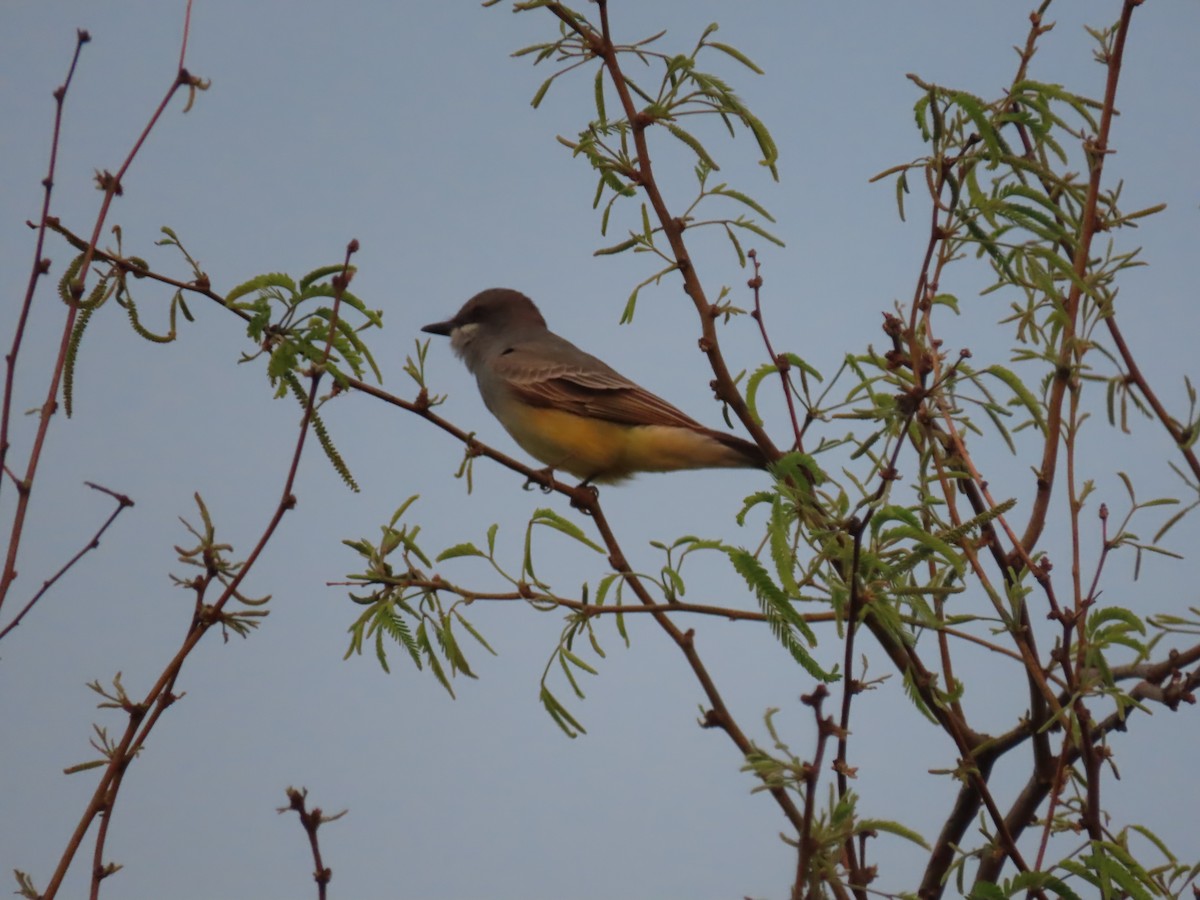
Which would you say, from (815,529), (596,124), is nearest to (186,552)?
(815,529)

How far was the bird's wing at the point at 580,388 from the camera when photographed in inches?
268

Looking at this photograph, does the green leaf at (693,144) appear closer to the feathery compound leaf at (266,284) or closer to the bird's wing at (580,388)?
the feathery compound leaf at (266,284)

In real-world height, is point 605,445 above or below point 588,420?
below

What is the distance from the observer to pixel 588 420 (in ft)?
22.7

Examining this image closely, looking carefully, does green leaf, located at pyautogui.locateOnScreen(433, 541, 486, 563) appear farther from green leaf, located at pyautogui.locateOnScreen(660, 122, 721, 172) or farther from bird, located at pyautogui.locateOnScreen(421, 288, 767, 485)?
bird, located at pyautogui.locateOnScreen(421, 288, 767, 485)

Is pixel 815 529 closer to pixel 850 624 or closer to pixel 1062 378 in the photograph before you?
pixel 850 624

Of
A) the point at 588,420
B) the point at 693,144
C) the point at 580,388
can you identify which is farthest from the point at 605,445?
the point at 693,144

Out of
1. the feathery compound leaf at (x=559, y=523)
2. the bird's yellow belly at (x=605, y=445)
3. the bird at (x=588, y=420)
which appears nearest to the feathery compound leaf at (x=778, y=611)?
the feathery compound leaf at (x=559, y=523)

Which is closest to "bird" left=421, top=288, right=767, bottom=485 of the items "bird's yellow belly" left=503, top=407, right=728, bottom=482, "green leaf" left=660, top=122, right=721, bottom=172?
"bird's yellow belly" left=503, top=407, right=728, bottom=482

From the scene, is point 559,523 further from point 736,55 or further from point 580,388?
point 580,388

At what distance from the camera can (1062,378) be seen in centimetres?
347

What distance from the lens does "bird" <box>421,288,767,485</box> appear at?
6.55 m

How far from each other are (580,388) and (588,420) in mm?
211

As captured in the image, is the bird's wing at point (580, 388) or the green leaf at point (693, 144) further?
the bird's wing at point (580, 388)
